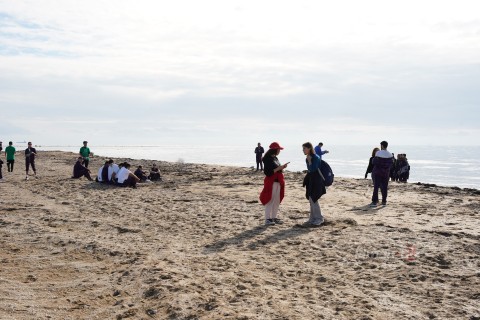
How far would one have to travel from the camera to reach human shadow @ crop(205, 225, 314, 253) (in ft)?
29.2

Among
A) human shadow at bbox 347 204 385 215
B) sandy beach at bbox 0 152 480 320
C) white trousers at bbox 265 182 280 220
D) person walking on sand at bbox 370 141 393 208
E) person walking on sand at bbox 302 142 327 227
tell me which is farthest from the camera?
person walking on sand at bbox 370 141 393 208

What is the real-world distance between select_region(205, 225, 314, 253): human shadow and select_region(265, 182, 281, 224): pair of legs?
1.21ft

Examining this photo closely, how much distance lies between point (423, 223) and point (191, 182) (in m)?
12.3

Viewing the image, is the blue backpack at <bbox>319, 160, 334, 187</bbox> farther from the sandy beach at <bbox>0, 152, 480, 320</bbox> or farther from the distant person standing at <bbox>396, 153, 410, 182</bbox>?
the distant person standing at <bbox>396, 153, 410, 182</bbox>

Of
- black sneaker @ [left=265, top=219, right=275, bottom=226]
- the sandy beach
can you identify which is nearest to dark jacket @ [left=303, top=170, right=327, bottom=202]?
the sandy beach

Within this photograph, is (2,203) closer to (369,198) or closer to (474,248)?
(369,198)

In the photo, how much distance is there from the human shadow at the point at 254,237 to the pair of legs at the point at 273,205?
0.37 m

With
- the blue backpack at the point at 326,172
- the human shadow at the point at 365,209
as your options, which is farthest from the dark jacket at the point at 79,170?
the blue backpack at the point at 326,172

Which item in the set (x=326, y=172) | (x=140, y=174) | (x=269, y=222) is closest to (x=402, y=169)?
(x=140, y=174)

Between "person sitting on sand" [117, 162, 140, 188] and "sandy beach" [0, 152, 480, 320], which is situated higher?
"person sitting on sand" [117, 162, 140, 188]

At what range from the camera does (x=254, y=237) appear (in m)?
9.63

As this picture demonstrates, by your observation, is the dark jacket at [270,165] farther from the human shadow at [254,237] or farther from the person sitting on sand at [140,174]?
the person sitting on sand at [140,174]

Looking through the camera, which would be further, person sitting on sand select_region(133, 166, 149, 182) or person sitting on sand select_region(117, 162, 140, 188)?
person sitting on sand select_region(133, 166, 149, 182)

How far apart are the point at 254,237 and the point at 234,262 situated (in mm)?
1951
